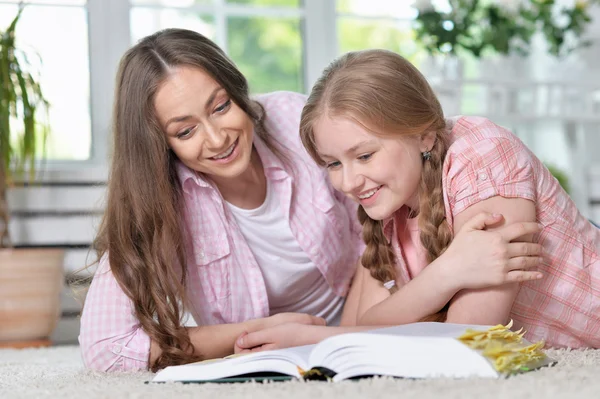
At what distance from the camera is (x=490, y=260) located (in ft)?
4.24

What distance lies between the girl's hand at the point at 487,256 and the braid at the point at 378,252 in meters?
0.28

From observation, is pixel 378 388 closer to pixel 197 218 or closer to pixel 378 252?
pixel 378 252

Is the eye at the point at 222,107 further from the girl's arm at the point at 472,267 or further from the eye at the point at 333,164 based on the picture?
the girl's arm at the point at 472,267

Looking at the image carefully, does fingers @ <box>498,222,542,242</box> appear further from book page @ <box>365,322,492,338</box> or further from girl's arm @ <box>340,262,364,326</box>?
girl's arm @ <box>340,262,364,326</box>

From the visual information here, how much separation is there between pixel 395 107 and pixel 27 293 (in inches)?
72.9

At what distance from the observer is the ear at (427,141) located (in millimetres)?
1457

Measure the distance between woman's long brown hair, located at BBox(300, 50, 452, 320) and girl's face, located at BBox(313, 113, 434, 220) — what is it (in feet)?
0.05

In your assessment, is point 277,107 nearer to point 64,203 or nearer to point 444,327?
point 444,327

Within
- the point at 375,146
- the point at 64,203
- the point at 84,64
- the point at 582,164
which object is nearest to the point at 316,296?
the point at 375,146

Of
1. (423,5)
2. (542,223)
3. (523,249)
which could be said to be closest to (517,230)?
(523,249)

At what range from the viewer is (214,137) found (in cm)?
163

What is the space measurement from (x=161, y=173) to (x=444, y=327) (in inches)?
30.5

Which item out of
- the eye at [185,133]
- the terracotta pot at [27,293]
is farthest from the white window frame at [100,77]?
the eye at [185,133]

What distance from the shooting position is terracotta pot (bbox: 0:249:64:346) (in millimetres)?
2762
